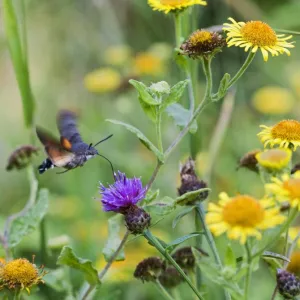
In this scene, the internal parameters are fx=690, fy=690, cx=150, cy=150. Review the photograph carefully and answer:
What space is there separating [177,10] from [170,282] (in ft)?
1.31

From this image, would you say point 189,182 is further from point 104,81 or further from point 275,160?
point 104,81

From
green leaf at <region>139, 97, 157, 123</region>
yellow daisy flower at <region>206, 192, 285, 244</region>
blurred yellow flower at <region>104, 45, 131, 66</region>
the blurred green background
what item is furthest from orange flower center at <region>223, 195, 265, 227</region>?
blurred yellow flower at <region>104, 45, 131, 66</region>

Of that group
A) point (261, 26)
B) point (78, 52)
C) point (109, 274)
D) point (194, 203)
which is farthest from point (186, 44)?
point (78, 52)

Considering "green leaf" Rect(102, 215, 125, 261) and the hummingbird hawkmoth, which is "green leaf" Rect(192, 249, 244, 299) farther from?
the hummingbird hawkmoth

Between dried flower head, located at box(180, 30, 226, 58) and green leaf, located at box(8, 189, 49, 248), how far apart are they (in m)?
0.34

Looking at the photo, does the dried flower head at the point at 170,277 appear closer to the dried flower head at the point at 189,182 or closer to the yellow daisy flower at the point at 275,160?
the dried flower head at the point at 189,182

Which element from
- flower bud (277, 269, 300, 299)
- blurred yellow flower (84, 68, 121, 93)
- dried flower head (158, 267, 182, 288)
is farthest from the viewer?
blurred yellow flower (84, 68, 121, 93)

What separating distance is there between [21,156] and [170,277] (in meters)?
0.36

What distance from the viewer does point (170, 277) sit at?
3.21ft

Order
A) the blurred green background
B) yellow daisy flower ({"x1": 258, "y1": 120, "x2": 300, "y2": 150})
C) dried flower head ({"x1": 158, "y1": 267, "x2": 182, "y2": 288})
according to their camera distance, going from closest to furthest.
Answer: yellow daisy flower ({"x1": 258, "y1": 120, "x2": 300, "y2": 150})
dried flower head ({"x1": 158, "y1": 267, "x2": 182, "y2": 288})
the blurred green background

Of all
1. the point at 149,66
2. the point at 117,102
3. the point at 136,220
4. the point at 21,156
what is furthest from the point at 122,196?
the point at 149,66

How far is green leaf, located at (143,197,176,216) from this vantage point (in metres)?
0.83

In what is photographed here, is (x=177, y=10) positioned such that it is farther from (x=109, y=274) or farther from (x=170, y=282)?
(x=109, y=274)

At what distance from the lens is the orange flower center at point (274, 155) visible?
0.77 metres
